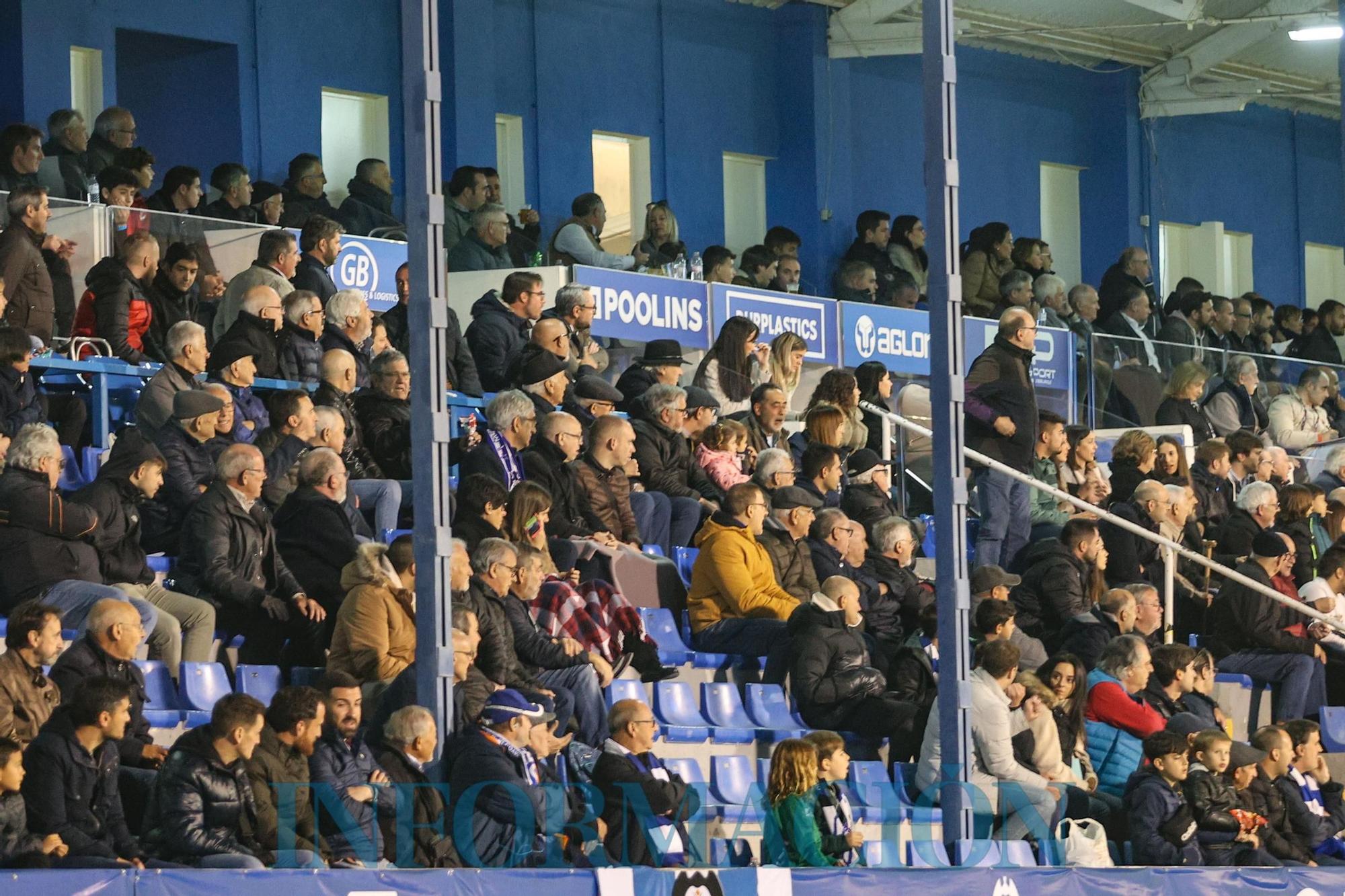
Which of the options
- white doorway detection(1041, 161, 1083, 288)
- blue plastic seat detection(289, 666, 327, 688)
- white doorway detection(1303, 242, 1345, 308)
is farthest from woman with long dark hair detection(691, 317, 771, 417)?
white doorway detection(1303, 242, 1345, 308)

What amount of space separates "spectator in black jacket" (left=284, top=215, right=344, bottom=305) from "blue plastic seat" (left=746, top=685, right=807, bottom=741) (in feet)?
11.5

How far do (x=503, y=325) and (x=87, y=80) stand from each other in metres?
5.26

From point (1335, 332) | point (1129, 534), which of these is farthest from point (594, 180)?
point (1129, 534)

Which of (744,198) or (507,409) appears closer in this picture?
(507,409)

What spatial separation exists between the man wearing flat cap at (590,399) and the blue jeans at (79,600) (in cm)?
381

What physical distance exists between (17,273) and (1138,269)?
1171cm

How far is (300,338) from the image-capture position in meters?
11.5

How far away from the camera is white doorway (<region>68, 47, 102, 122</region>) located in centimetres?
1664

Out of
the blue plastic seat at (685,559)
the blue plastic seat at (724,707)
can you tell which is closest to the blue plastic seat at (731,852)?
the blue plastic seat at (724,707)

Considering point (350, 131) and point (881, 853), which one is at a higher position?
point (350, 131)

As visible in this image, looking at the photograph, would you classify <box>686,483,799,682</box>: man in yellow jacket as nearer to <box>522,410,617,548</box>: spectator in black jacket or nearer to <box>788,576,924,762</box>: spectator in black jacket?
<box>788,576,924,762</box>: spectator in black jacket

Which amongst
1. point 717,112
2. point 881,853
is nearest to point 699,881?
point 881,853

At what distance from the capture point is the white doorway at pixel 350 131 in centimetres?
1853

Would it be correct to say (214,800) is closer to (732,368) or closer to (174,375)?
(174,375)
